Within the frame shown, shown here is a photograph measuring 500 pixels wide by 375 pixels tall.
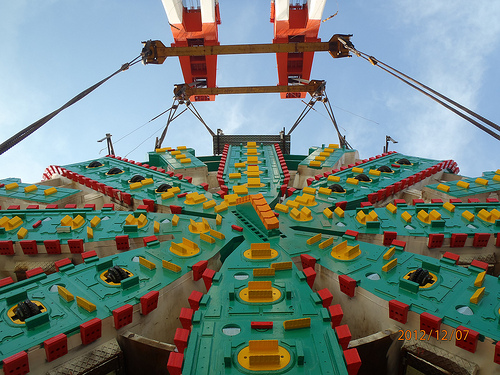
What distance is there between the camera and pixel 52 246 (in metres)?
10.8

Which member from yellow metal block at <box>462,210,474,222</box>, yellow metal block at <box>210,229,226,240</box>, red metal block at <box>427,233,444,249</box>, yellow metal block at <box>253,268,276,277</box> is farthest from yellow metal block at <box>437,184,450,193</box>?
yellow metal block at <box>253,268,276,277</box>

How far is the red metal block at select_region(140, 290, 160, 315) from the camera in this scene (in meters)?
8.16

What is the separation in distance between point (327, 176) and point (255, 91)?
42.7ft

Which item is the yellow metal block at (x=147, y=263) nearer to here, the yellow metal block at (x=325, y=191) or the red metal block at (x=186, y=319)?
the red metal block at (x=186, y=319)

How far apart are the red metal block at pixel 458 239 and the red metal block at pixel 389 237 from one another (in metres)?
1.55

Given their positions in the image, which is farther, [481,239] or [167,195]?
[167,195]

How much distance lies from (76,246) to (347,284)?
24.3 ft

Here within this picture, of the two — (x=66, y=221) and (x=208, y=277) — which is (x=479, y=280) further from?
(x=66, y=221)

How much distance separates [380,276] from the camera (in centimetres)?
903

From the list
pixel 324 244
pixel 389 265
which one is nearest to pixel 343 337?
pixel 389 265

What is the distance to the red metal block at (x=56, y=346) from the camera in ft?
22.4

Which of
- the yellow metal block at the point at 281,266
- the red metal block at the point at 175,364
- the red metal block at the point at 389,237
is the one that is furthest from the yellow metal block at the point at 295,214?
the red metal block at the point at 175,364

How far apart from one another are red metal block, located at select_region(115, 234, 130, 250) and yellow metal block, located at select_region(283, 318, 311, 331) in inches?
224

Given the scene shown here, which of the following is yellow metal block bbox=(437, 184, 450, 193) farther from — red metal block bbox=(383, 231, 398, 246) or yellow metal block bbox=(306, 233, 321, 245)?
yellow metal block bbox=(306, 233, 321, 245)
